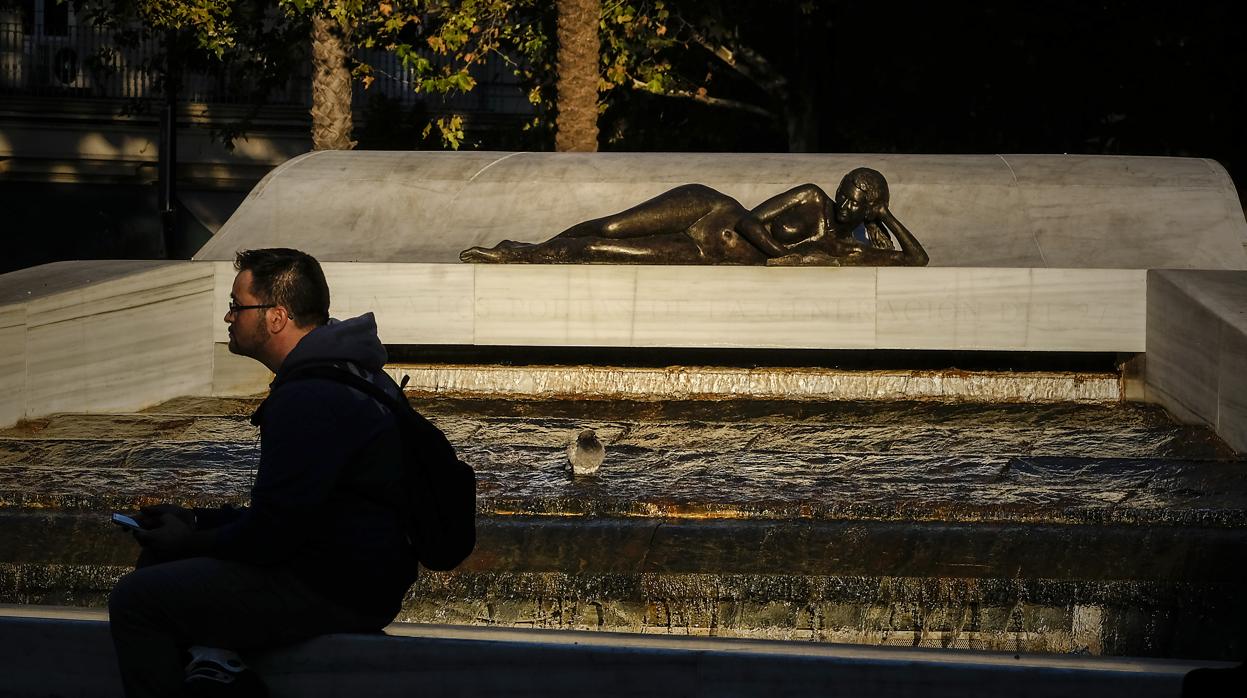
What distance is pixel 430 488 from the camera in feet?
11.4

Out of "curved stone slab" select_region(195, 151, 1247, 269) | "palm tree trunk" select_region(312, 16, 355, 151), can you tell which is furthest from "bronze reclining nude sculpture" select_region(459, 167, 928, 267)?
"palm tree trunk" select_region(312, 16, 355, 151)

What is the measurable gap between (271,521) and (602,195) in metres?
7.92

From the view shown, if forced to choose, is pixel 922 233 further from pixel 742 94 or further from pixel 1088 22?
pixel 742 94

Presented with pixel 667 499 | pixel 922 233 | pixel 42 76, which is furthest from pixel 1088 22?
pixel 42 76

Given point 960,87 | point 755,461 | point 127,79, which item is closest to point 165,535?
point 755,461

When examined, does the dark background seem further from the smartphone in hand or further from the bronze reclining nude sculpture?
the smartphone in hand

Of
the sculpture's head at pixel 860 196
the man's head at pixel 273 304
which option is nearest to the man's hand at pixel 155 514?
the man's head at pixel 273 304

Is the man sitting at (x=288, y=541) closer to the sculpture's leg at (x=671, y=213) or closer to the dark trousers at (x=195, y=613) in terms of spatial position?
the dark trousers at (x=195, y=613)

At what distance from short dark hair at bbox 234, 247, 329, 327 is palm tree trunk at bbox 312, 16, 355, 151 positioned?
508 inches

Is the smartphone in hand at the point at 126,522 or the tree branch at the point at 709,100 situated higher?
the tree branch at the point at 709,100

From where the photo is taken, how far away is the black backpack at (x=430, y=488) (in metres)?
3.46

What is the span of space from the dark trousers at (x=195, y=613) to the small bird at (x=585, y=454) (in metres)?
3.33

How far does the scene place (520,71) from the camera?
18.0 metres

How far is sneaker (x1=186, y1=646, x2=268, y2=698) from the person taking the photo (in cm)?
335
